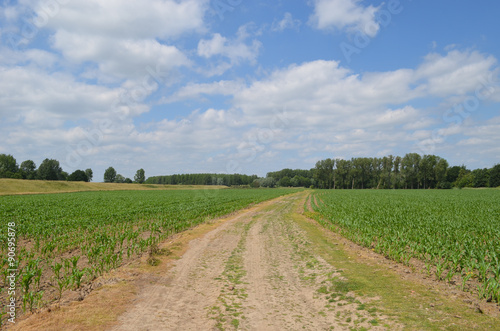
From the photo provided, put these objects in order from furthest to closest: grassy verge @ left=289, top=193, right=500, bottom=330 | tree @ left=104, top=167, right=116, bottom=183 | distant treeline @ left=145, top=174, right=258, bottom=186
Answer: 1. distant treeline @ left=145, top=174, right=258, bottom=186
2. tree @ left=104, top=167, right=116, bottom=183
3. grassy verge @ left=289, top=193, right=500, bottom=330

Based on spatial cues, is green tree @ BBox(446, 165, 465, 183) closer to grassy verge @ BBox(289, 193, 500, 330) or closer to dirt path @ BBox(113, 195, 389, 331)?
grassy verge @ BBox(289, 193, 500, 330)

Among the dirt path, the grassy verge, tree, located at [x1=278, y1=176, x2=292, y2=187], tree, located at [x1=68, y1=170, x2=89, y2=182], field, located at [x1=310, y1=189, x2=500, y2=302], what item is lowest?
the dirt path

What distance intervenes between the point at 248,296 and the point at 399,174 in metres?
130

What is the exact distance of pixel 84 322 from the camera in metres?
5.51

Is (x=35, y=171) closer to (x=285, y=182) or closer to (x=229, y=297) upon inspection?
(x=285, y=182)

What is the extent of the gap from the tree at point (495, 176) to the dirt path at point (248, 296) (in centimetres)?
13282

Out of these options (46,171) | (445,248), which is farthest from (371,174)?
(46,171)

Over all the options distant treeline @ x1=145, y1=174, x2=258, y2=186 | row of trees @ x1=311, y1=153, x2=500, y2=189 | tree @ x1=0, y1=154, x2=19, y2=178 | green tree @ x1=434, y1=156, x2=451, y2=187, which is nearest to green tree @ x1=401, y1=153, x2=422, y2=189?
row of trees @ x1=311, y1=153, x2=500, y2=189

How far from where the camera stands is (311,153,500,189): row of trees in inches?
4434

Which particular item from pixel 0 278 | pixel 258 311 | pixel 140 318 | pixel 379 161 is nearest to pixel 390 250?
pixel 258 311

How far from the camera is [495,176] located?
106 metres

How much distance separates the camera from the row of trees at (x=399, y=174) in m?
113

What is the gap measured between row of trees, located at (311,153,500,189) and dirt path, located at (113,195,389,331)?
405 ft

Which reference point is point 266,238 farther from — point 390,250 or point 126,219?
point 126,219
